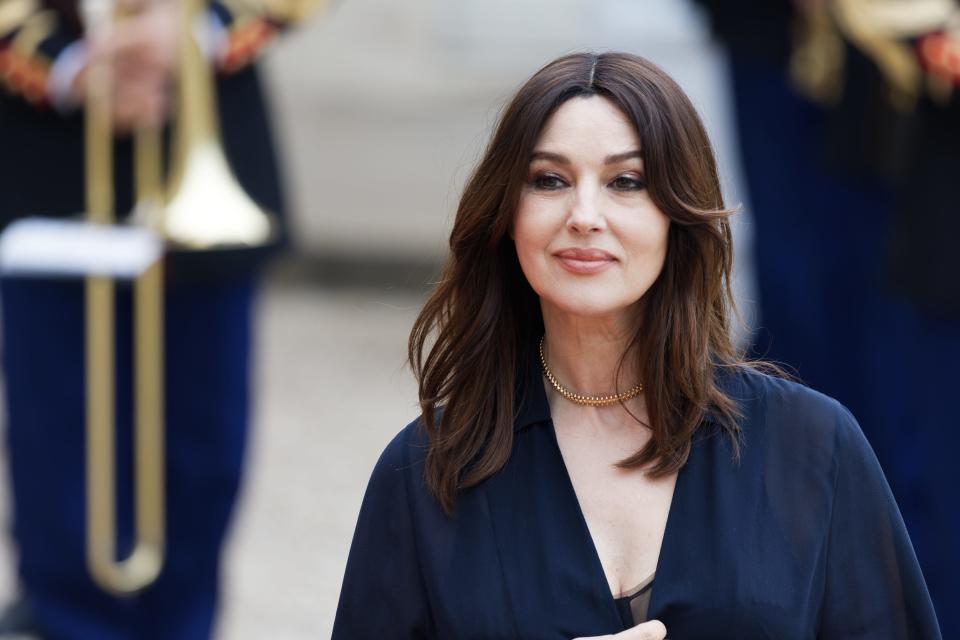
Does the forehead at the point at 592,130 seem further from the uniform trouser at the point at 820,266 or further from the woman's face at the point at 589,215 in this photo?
the uniform trouser at the point at 820,266

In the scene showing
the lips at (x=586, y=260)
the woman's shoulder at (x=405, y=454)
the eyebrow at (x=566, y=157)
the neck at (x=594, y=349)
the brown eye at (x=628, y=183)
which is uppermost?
the eyebrow at (x=566, y=157)

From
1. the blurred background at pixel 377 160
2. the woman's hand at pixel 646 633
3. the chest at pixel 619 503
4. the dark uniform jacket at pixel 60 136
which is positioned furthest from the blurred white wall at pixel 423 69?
the woman's hand at pixel 646 633

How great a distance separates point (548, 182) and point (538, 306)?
238 mm

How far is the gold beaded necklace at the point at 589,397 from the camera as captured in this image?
8.09 feet

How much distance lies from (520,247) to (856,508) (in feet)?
1.65

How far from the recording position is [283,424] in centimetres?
676

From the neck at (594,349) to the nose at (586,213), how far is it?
6.1 inches

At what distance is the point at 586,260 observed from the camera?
2363mm

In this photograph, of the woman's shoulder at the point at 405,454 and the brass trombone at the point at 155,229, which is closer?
the woman's shoulder at the point at 405,454

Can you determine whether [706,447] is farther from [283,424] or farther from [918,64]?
[283,424]

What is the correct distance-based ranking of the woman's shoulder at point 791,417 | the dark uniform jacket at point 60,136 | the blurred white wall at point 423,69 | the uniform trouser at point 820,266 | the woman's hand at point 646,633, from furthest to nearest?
the blurred white wall at point 423,69 < the uniform trouser at point 820,266 < the dark uniform jacket at point 60,136 < the woman's shoulder at point 791,417 < the woman's hand at point 646,633

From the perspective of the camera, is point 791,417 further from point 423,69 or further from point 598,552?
point 423,69

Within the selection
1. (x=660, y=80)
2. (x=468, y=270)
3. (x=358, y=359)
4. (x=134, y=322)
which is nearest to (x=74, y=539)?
(x=134, y=322)

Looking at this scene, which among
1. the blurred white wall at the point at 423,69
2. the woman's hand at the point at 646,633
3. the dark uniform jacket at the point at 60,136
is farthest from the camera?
the blurred white wall at the point at 423,69
